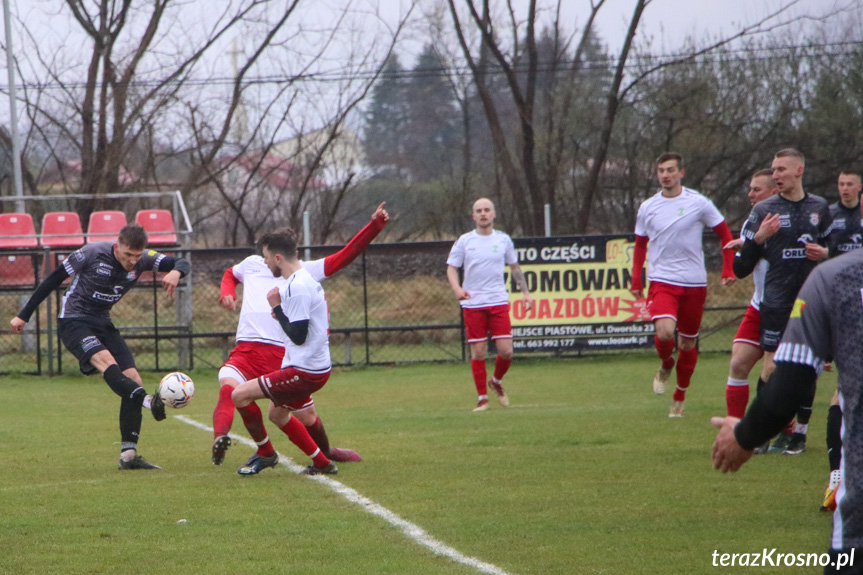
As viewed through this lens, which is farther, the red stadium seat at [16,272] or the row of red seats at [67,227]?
the row of red seats at [67,227]

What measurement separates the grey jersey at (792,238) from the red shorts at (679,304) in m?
2.04

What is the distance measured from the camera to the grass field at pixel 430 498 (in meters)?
4.82

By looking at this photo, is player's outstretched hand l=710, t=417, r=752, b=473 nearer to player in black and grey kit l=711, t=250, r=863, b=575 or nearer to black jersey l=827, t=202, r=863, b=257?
player in black and grey kit l=711, t=250, r=863, b=575

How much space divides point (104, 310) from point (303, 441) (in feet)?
A: 7.60

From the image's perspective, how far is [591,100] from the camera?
29281 mm

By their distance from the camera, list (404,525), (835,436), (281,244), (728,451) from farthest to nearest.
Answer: (281,244), (835,436), (404,525), (728,451)

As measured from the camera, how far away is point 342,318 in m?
19.2

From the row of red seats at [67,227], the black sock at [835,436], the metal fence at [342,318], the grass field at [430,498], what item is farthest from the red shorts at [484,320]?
the row of red seats at [67,227]

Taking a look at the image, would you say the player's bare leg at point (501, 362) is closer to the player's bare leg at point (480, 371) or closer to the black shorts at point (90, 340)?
the player's bare leg at point (480, 371)

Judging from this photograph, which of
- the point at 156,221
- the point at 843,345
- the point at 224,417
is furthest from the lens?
the point at 156,221

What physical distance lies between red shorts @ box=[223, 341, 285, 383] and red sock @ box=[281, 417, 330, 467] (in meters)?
0.68

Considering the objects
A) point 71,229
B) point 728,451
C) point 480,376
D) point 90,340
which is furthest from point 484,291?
point 71,229

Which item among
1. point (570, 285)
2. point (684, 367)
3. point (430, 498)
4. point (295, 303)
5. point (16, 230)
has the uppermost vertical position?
point (16, 230)

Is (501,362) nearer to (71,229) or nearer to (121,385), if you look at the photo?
(121,385)
